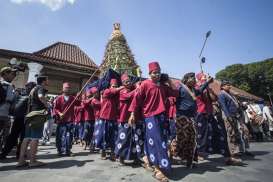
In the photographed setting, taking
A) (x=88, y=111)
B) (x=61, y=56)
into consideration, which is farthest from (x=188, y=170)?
(x=61, y=56)

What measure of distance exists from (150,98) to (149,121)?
407 millimetres

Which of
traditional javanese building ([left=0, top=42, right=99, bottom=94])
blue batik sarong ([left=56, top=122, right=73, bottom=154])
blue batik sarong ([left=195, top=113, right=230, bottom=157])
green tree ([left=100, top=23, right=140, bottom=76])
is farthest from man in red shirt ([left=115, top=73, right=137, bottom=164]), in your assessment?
green tree ([left=100, top=23, right=140, bottom=76])

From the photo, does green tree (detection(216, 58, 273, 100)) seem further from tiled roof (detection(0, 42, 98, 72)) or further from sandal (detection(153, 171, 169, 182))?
sandal (detection(153, 171, 169, 182))

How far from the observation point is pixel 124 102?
526cm

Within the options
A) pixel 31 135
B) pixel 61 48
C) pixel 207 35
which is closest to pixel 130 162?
pixel 31 135

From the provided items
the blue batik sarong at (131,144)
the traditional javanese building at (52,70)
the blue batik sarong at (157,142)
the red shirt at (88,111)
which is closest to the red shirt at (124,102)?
the blue batik sarong at (131,144)

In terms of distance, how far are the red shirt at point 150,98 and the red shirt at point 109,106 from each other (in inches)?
51.8

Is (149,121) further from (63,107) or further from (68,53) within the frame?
(68,53)

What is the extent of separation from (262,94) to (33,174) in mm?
48467

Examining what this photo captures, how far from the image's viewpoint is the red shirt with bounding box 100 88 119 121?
544 cm

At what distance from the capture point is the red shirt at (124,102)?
5086 millimetres

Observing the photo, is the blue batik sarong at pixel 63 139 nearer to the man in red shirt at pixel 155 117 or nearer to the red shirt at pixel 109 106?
the red shirt at pixel 109 106

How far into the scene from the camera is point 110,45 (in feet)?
61.8

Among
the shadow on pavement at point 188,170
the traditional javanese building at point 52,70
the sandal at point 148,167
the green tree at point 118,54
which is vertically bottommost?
the shadow on pavement at point 188,170
